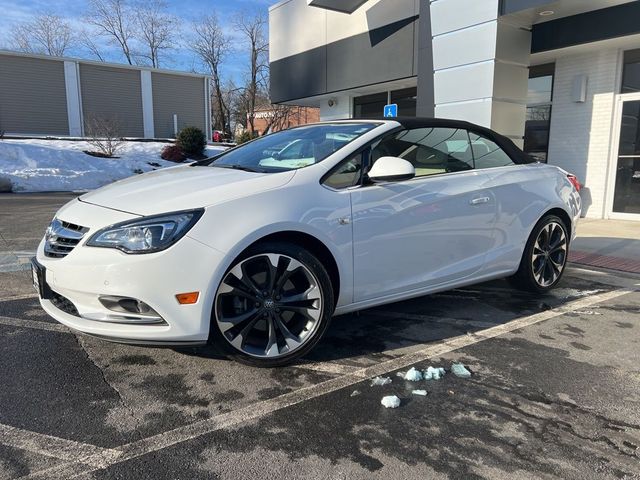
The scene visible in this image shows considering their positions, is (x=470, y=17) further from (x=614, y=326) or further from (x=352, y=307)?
(x=352, y=307)

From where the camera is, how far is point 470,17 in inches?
345

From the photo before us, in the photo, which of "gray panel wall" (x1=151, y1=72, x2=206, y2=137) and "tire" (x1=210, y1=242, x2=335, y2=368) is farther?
"gray panel wall" (x1=151, y1=72, x2=206, y2=137)

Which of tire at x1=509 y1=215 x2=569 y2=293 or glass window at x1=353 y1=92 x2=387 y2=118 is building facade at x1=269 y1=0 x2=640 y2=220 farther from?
tire at x1=509 y1=215 x2=569 y2=293

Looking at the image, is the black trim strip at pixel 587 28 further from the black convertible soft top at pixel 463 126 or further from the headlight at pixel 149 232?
the headlight at pixel 149 232

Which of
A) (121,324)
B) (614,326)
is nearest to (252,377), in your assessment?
(121,324)

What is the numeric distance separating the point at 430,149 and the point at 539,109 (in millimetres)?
7506

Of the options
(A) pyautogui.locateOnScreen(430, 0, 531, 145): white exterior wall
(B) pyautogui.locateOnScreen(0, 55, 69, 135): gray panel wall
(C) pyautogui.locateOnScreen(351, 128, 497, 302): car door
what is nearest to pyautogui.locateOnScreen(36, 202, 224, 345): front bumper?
(C) pyautogui.locateOnScreen(351, 128, 497, 302): car door

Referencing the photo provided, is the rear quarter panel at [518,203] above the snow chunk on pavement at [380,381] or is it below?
above

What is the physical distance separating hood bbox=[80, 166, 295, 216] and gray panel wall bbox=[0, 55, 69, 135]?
27269 mm

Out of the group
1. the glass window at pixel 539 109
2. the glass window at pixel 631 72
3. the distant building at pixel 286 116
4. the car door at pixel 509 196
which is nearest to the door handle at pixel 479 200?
the car door at pixel 509 196

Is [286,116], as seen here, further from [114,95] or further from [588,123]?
[588,123]

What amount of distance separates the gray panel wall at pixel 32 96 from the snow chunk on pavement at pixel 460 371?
28961mm

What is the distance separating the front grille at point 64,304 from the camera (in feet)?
9.59

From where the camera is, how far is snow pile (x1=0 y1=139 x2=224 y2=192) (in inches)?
634
